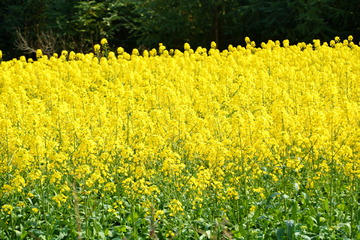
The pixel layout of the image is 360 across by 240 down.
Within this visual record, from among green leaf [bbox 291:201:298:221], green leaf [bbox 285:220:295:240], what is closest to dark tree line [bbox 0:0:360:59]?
green leaf [bbox 291:201:298:221]

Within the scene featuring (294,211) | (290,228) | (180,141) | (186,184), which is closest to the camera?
(290,228)

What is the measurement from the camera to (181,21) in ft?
61.6

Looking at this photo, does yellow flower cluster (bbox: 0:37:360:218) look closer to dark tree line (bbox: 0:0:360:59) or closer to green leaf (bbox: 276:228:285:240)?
green leaf (bbox: 276:228:285:240)

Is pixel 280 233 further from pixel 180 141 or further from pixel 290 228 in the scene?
pixel 180 141

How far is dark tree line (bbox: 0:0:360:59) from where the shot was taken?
54.9ft

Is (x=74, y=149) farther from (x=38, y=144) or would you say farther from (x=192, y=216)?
(x=192, y=216)

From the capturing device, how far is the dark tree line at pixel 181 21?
1673 cm

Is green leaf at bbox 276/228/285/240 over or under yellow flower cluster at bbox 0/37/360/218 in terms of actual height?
under

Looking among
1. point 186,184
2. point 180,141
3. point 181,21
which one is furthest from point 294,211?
point 181,21

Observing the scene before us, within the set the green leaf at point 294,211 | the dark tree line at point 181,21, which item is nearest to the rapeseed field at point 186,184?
the green leaf at point 294,211

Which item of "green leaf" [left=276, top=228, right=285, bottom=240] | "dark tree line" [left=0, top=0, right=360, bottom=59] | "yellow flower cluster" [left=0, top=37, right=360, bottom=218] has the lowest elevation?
"green leaf" [left=276, top=228, right=285, bottom=240]

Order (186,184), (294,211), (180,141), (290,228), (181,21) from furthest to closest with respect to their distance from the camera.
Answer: (181,21), (180,141), (186,184), (294,211), (290,228)

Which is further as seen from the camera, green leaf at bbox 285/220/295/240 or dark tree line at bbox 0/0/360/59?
dark tree line at bbox 0/0/360/59

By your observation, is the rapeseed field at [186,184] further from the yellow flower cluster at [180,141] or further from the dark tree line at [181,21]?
the dark tree line at [181,21]
